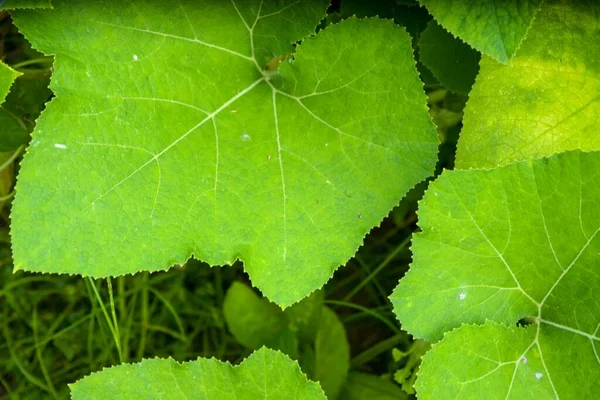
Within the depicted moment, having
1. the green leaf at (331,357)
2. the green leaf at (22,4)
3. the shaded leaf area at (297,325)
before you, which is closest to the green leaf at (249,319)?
the shaded leaf area at (297,325)

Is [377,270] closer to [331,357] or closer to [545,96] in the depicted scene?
[331,357]

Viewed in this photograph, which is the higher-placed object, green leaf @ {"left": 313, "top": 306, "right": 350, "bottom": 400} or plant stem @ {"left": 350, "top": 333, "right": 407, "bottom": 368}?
green leaf @ {"left": 313, "top": 306, "right": 350, "bottom": 400}

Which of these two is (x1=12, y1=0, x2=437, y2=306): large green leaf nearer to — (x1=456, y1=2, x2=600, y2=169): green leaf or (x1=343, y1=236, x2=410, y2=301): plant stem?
(x1=456, y1=2, x2=600, y2=169): green leaf

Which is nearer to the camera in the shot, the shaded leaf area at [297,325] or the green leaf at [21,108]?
the green leaf at [21,108]

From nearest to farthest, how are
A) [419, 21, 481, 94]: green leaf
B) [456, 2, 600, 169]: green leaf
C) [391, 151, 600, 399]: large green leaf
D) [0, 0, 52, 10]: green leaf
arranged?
1. [0, 0, 52, 10]: green leaf
2. [391, 151, 600, 399]: large green leaf
3. [456, 2, 600, 169]: green leaf
4. [419, 21, 481, 94]: green leaf

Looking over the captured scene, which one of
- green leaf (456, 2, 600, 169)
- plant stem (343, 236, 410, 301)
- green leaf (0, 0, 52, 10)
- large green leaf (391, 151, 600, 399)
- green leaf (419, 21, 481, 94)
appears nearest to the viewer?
green leaf (0, 0, 52, 10)

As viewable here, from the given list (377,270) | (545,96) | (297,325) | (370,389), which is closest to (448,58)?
(545,96)

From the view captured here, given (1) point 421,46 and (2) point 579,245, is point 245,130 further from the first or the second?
(2) point 579,245

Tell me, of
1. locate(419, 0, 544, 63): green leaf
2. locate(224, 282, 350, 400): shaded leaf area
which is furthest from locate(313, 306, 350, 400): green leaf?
locate(419, 0, 544, 63): green leaf

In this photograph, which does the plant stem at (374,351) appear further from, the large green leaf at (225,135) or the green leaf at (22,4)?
the green leaf at (22,4)
